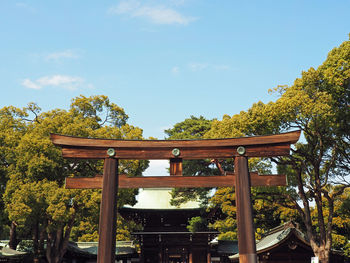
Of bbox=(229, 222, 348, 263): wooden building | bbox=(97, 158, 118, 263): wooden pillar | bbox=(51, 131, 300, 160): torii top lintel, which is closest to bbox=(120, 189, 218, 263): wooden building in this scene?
bbox=(229, 222, 348, 263): wooden building

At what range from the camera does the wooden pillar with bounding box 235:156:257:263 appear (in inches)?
335

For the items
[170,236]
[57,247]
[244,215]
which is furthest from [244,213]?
[57,247]

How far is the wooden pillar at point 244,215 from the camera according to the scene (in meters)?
8.50

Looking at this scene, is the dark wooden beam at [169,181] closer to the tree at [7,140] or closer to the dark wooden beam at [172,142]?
the dark wooden beam at [172,142]

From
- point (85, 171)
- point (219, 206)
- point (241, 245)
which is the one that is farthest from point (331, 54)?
point (85, 171)

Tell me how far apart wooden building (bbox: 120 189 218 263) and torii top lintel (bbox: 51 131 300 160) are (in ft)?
47.2

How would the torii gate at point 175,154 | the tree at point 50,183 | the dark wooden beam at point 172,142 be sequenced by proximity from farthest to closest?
the tree at point 50,183 < the dark wooden beam at point 172,142 < the torii gate at point 175,154

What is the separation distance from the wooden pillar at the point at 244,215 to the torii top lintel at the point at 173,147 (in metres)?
0.50

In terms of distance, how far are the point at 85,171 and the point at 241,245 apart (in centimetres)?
1614

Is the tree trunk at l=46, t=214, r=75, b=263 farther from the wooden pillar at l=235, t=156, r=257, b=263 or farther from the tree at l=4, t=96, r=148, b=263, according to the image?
the wooden pillar at l=235, t=156, r=257, b=263

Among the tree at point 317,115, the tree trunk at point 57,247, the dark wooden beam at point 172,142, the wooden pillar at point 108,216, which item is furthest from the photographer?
the tree trunk at point 57,247

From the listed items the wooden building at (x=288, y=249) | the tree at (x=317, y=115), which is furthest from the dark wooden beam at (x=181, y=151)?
the wooden building at (x=288, y=249)

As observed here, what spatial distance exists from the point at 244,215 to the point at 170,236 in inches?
619

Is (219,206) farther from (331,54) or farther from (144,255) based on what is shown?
(331,54)
